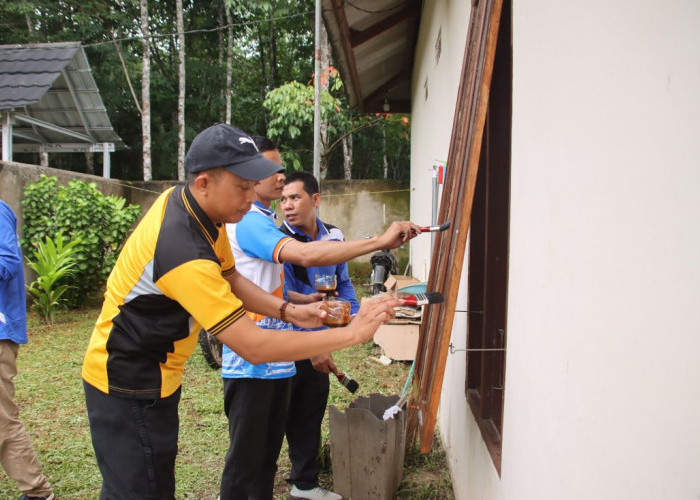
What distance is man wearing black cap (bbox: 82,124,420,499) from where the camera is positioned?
194 centimetres

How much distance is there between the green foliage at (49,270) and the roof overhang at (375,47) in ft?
16.3

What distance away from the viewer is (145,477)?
2.11 meters

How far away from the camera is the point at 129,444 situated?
6.87 ft

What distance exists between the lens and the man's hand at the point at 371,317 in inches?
82.7

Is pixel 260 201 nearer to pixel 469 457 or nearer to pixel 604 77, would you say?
pixel 469 457

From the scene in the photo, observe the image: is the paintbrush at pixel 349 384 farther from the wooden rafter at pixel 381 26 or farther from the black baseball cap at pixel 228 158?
the wooden rafter at pixel 381 26

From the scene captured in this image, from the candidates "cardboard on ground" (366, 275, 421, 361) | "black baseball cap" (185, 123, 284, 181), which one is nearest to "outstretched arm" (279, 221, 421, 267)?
"black baseball cap" (185, 123, 284, 181)

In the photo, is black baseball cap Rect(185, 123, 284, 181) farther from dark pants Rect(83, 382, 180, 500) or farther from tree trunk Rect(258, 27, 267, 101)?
tree trunk Rect(258, 27, 267, 101)

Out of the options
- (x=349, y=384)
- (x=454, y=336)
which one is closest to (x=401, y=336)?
(x=454, y=336)

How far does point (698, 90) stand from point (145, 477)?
2.10 meters

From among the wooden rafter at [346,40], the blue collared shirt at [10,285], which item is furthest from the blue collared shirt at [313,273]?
the wooden rafter at [346,40]

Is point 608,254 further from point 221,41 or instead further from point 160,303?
point 221,41

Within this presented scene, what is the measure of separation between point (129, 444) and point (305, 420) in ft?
5.43

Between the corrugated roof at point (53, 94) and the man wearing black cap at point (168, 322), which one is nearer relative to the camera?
the man wearing black cap at point (168, 322)
